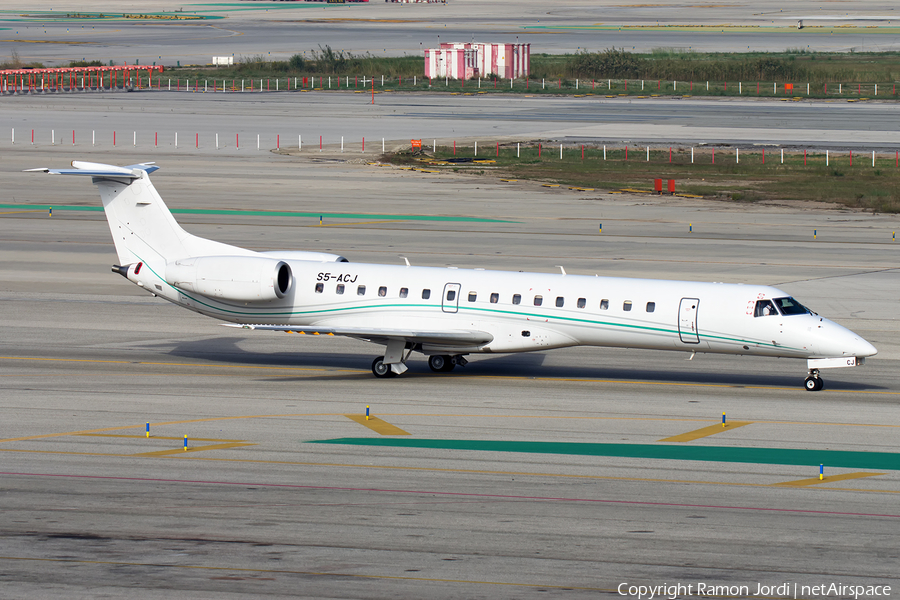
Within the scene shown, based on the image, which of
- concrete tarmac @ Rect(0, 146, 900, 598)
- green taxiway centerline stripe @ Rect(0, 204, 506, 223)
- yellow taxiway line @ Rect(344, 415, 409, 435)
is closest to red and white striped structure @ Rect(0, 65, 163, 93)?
green taxiway centerline stripe @ Rect(0, 204, 506, 223)

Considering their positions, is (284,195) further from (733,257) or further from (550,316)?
(550,316)

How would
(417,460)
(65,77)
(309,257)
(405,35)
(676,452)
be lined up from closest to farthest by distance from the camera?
1. (417,460)
2. (676,452)
3. (309,257)
4. (65,77)
5. (405,35)

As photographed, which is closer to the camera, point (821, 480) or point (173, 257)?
point (821, 480)

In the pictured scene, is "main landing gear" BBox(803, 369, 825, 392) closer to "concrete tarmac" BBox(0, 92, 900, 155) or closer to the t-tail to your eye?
the t-tail

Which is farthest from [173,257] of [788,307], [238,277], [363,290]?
[788,307]

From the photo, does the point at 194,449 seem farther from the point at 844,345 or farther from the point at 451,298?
the point at 844,345

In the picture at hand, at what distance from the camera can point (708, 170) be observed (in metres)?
70.6

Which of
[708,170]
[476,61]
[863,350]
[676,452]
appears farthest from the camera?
[476,61]

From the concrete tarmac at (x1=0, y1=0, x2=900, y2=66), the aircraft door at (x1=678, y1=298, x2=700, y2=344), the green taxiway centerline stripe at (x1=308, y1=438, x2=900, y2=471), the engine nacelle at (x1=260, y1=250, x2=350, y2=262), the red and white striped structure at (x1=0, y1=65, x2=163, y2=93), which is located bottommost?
the green taxiway centerline stripe at (x1=308, y1=438, x2=900, y2=471)

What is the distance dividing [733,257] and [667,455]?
1009 inches

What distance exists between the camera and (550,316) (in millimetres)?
29188

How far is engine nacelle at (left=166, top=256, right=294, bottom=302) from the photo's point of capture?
99.6 ft

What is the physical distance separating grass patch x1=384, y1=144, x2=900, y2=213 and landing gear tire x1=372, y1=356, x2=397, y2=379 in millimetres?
36848

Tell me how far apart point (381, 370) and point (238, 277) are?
176 inches
